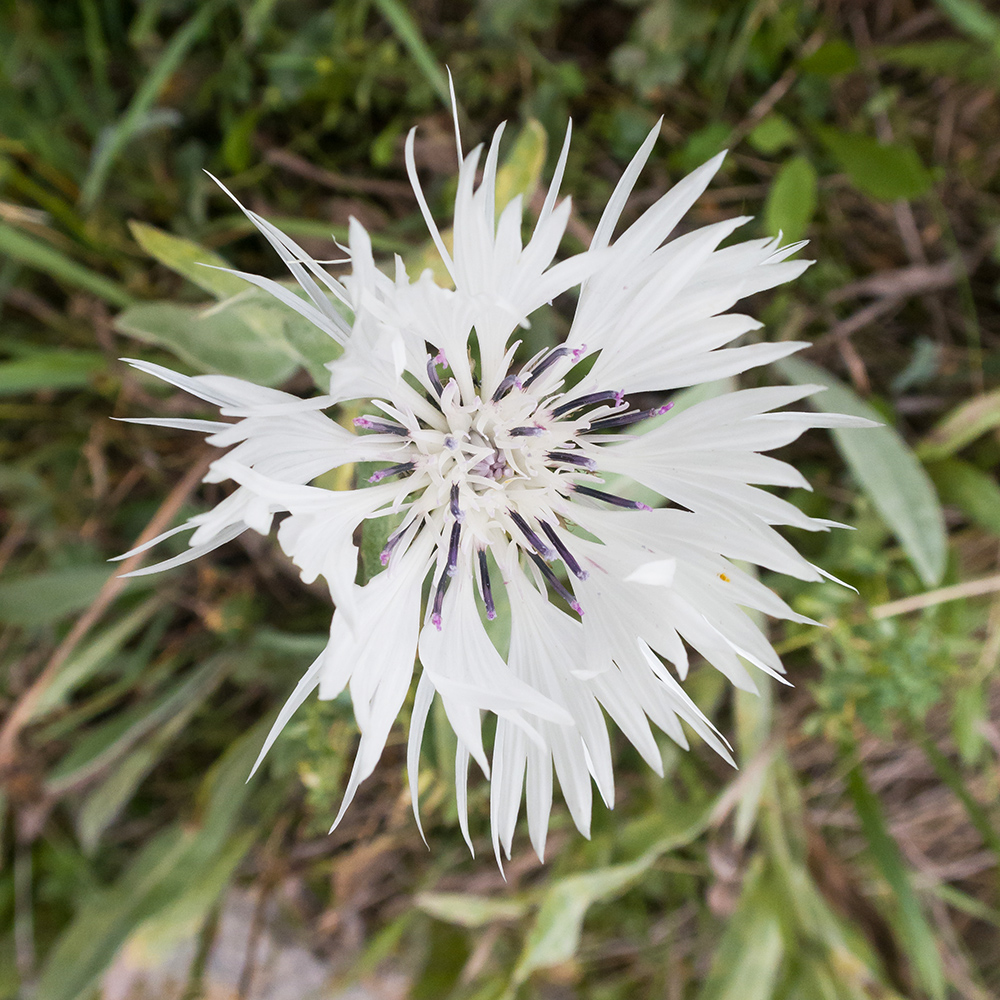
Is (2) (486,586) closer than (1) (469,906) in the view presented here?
Yes

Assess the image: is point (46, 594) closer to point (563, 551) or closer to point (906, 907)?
point (563, 551)

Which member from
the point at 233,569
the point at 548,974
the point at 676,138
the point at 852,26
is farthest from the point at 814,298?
the point at 548,974

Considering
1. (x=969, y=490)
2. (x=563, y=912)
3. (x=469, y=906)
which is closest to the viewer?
(x=563, y=912)

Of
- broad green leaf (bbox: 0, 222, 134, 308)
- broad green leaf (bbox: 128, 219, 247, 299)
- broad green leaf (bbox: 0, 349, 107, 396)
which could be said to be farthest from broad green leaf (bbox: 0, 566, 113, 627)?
broad green leaf (bbox: 128, 219, 247, 299)

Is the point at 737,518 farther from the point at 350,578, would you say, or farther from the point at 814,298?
the point at 814,298

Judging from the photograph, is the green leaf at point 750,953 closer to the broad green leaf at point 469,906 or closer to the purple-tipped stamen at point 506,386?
the broad green leaf at point 469,906

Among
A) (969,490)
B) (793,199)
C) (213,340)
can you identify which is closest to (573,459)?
(213,340)
